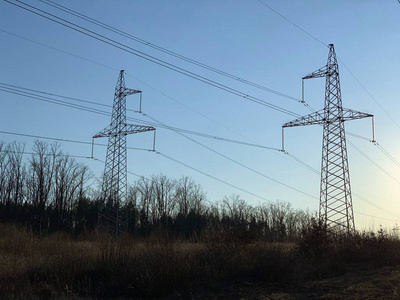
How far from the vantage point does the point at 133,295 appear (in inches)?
536

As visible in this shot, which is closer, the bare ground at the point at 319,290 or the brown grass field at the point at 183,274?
the bare ground at the point at 319,290

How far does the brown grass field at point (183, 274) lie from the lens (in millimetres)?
13016

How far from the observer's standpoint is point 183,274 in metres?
14.2

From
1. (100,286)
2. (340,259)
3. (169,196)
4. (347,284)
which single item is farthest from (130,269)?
(169,196)

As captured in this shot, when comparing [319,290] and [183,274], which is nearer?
[319,290]

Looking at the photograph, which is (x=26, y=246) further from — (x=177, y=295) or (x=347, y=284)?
(x=347, y=284)

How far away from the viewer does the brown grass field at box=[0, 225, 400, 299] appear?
1302 centimetres

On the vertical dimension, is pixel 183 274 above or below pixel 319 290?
above

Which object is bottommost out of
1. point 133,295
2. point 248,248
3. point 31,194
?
point 133,295

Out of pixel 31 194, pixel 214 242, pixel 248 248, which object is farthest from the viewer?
pixel 31 194

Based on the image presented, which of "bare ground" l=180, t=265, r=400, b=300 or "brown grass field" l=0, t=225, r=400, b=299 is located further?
"brown grass field" l=0, t=225, r=400, b=299

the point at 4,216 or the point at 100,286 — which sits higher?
the point at 4,216

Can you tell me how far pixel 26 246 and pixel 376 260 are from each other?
1841 centimetres

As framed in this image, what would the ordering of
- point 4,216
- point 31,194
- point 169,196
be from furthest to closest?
point 169,196
point 31,194
point 4,216
